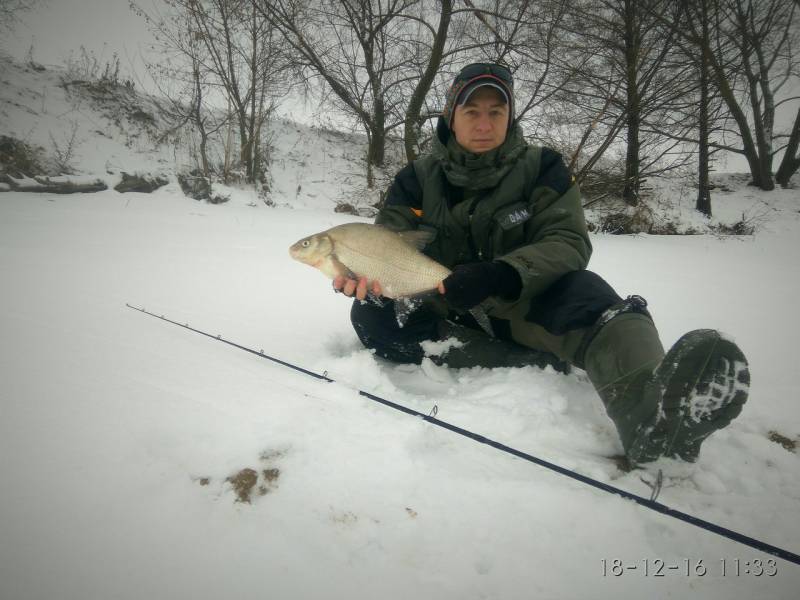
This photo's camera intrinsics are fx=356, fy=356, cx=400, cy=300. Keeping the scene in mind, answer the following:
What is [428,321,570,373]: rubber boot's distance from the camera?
207 centimetres

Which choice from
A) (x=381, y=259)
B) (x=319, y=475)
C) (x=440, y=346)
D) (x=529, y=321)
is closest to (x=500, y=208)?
(x=529, y=321)

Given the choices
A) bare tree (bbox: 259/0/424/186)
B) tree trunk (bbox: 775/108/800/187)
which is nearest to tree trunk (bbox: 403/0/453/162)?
bare tree (bbox: 259/0/424/186)

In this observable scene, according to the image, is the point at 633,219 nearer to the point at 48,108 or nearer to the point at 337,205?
the point at 337,205

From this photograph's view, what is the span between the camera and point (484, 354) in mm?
2160

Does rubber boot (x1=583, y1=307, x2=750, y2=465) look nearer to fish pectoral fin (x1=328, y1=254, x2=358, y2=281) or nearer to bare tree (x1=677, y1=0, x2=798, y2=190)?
fish pectoral fin (x1=328, y1=254, x2=358, y2=281)

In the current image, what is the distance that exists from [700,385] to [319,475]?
128 cm

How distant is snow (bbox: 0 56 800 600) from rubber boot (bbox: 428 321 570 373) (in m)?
0.12

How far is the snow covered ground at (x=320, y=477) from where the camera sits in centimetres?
88

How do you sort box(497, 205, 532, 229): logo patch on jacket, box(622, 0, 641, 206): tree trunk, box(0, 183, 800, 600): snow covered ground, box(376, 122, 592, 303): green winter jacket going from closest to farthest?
box(0, 183, 800, 600): snow covered ground
box(376, 122, 592, 303): green winter jacket
box(497, 205, 532, 229): logo patch on jacket
box(622, 0, 641, 206): tree trunk

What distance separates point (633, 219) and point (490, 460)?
881cm

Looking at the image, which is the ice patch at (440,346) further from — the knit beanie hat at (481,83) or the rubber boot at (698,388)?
the knit beanie hat at (481,83)

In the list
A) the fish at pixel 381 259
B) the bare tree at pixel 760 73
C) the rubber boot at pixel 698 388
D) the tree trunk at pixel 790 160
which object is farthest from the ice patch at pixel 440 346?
the tree trunk at pixel 790 160

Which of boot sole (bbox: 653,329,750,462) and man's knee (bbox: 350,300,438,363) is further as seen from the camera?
man's knee (bbox: 350,300,438,363)

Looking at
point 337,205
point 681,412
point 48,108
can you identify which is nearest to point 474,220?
point 681,412
